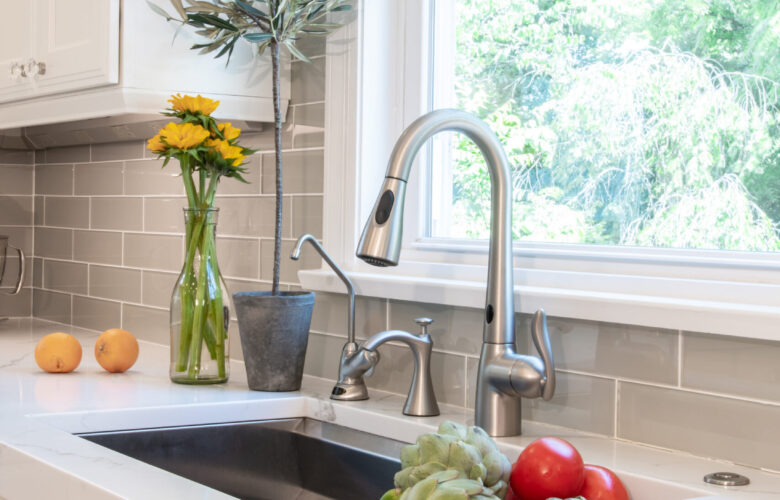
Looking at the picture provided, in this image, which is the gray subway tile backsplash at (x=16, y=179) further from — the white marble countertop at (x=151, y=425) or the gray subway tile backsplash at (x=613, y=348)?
the gray subway tile backsplash at (x=613, y=348)

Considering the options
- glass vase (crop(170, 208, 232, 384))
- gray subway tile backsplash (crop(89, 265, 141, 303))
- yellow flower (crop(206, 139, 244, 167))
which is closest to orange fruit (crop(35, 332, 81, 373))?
glass vase (crop(170, 208, 232, 384))

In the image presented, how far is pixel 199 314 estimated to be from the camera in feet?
5.51

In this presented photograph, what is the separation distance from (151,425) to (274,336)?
0.79 ft

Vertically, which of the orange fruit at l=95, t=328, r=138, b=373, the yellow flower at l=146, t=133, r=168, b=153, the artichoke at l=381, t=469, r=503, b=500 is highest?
the yellow flower at l=146, t=133, r=168, b=153

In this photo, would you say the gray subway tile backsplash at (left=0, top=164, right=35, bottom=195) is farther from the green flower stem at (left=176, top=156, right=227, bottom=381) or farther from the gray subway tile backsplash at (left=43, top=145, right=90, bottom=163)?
the green flower stem at (left=176, top=156, right=227, bottom=381)

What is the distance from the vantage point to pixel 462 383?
1.51m

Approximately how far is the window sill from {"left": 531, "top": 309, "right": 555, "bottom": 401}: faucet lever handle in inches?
2.9

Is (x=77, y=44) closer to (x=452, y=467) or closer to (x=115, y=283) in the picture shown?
(x=115, y=283)

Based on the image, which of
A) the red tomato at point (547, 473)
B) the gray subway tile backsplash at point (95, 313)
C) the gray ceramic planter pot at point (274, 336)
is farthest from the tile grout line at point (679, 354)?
the gray subway tile backsplash at point (95, 313)

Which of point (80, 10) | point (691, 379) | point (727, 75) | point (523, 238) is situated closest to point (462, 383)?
point (523, 238)

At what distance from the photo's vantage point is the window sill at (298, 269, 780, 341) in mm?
1118

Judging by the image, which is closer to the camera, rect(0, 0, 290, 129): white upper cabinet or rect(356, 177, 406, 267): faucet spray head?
rect(356, 177, 406, 267): faucet spray head

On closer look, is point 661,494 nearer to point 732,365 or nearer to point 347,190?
point 732,365

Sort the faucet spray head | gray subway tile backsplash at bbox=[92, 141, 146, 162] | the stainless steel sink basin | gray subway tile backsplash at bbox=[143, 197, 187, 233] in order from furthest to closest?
gray subway tile backsplash at bbox=[92, 141, 146, 162], gray subway tile backsplash at bbox=[143, 197, 187, 233], the stainless steel sink basin, the faucet spray head
